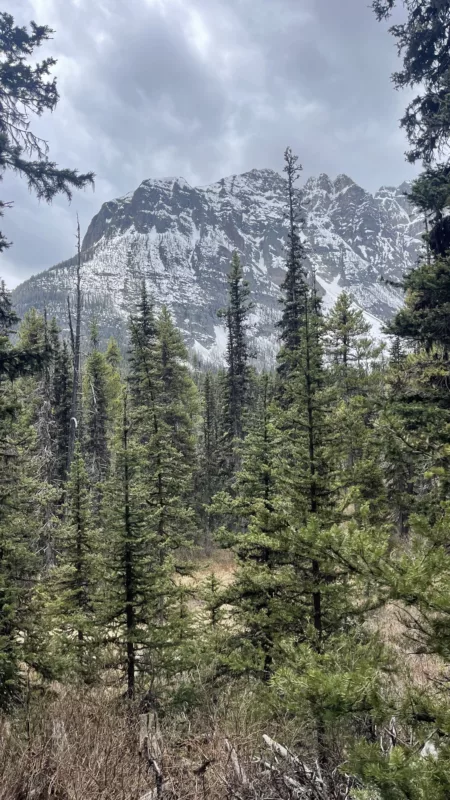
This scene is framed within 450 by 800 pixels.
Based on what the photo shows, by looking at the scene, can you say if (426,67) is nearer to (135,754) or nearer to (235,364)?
(135,754)

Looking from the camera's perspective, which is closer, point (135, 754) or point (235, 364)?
point (135, 754)

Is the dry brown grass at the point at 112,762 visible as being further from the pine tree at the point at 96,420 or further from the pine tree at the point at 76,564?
the pine tree at the point at 96,420

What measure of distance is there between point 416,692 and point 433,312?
25.1 feet

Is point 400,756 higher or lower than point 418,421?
lower

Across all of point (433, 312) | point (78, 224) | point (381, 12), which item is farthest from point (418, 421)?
point (78, 224)

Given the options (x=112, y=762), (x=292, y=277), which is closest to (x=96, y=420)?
(x=292, y=277)

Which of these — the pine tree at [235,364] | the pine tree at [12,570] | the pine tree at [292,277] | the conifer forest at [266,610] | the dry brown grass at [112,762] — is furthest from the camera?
the pine tree at [235,364]

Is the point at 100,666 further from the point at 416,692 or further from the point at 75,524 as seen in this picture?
the point at 416,692

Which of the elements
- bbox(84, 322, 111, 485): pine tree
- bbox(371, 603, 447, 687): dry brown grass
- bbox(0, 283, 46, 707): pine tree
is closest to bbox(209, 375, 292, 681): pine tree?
bbox(371, 603, 447, 687): dry brown grass

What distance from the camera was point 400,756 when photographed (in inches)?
79.7

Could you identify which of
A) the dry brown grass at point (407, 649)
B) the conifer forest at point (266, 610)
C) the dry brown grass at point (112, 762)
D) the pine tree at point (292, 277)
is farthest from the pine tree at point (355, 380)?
the dry brown grass at point (112, 762)

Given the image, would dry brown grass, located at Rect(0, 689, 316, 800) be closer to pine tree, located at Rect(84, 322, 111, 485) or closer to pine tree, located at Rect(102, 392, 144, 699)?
pine tree, located at Rect(102, 392, 144, 699)

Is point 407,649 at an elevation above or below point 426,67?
below

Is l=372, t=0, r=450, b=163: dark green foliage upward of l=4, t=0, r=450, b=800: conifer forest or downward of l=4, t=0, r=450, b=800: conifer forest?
upward
